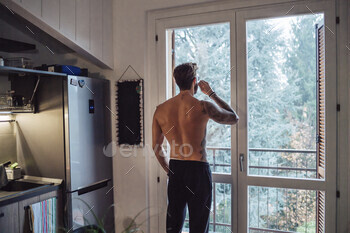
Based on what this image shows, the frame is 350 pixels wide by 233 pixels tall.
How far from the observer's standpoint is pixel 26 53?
2617 mm

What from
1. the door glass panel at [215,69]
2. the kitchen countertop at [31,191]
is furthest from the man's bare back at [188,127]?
the kitchen countertop at [31,191]

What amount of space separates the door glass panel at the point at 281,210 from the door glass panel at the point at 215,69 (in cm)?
34

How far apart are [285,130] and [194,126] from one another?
71 centimetres

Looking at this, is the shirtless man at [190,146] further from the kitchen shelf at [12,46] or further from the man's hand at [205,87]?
the kitchen shelf at [12,46]

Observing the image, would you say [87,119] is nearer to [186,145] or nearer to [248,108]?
Answer: [186,145]

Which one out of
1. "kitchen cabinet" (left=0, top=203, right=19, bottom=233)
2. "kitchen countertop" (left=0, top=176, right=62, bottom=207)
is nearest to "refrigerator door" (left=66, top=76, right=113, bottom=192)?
"kitchen countertop" (left=0, top=176, right=62, bottom=207)

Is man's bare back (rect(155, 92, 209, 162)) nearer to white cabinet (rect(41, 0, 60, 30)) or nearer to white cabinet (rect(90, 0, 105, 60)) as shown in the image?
white cabinet (rect(90, 0, 105, 60))

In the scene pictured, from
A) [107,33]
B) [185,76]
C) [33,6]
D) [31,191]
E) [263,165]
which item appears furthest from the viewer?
[107,33]

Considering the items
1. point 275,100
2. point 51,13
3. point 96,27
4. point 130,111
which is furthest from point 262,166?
point 51,13

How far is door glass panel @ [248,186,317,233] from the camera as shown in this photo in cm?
204

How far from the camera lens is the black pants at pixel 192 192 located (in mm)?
1880

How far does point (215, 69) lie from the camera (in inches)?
Result: 86.4

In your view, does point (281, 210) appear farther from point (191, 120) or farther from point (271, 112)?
point (191, 120)

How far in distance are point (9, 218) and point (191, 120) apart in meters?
1.36
